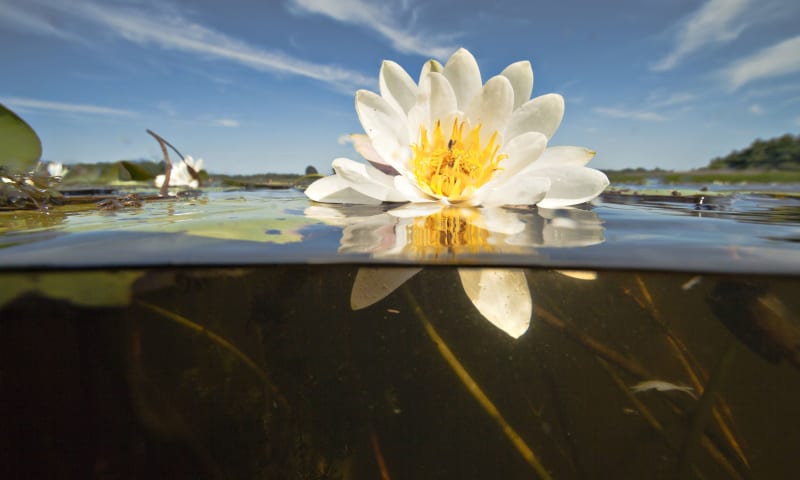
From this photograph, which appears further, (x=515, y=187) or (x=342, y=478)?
(x=515, y=187)

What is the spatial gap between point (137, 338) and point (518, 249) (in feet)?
2.84

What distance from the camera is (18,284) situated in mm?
843

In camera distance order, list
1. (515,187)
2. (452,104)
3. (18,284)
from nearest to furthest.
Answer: (18,284) < (515,187) < (452,104)

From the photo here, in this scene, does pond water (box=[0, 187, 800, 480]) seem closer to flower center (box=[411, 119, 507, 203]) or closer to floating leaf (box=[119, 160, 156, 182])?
flower center (box=[411, 119, 507, 203])

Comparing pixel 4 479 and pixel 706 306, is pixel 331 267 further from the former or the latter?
pixel 4 479

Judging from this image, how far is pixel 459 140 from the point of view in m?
1.27

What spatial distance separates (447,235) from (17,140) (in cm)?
209

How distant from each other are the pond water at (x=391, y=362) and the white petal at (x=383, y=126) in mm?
383

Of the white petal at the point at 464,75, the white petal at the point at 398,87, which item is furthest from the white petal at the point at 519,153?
the white petal at the point at 398,87

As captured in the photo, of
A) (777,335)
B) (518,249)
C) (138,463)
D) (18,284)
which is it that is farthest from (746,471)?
(18,284)

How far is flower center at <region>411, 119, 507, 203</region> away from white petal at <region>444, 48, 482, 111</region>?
11 centimetres

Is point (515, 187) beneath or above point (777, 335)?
above

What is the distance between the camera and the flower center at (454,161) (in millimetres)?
1216

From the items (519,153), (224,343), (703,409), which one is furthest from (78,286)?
(703,409)
